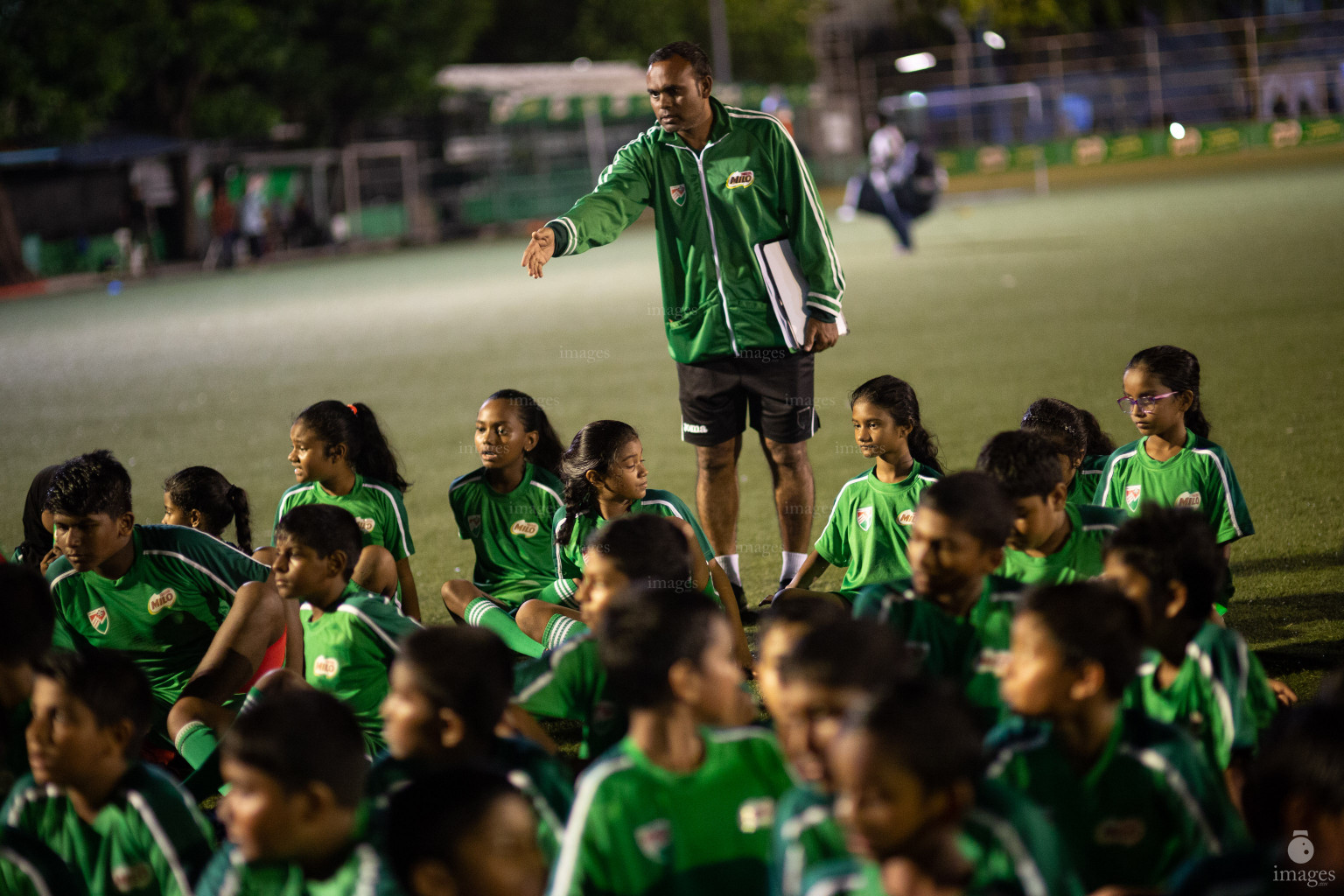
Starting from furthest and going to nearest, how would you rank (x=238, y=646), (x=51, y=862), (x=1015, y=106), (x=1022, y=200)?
(x=1015, y=106) < (x=1022, y=200) < (x=238, y=646) < (x=51, y=862)

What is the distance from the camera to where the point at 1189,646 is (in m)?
2.73

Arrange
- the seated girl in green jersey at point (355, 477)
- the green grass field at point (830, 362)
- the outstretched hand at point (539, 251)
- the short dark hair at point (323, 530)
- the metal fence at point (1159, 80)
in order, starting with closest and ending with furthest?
the short dark hair at point (323, 530) → the seated girl in green jersey at point (355, 477) → the outstretched hand at point (539, 251) → the green grass field at point (830, 362) → the metal fence at point (1159, 80)

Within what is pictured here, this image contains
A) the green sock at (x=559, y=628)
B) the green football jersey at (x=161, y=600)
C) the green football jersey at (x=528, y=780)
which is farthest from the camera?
the green sock at (x=559, y=628)

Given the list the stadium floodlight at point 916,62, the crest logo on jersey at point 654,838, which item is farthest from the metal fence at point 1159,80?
the crest logo on jersey at point 654,838

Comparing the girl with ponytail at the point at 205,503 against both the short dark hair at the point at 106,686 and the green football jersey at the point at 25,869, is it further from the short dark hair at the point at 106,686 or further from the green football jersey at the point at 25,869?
the green football jersey at the point at 25,869

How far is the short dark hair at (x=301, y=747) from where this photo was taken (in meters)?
2.19

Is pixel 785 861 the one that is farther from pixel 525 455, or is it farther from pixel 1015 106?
pixel 1015 106

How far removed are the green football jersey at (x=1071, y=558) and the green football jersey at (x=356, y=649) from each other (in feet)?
5.14

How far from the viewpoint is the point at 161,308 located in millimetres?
19172

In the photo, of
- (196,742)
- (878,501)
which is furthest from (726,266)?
(196,742)

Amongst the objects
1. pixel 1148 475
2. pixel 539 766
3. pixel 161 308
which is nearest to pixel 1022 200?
pixel 161 308

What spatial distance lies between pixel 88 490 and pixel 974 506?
8.00 feet

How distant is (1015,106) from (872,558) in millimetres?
35004

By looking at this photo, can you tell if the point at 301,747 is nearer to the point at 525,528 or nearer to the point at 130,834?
the point at 130,834
